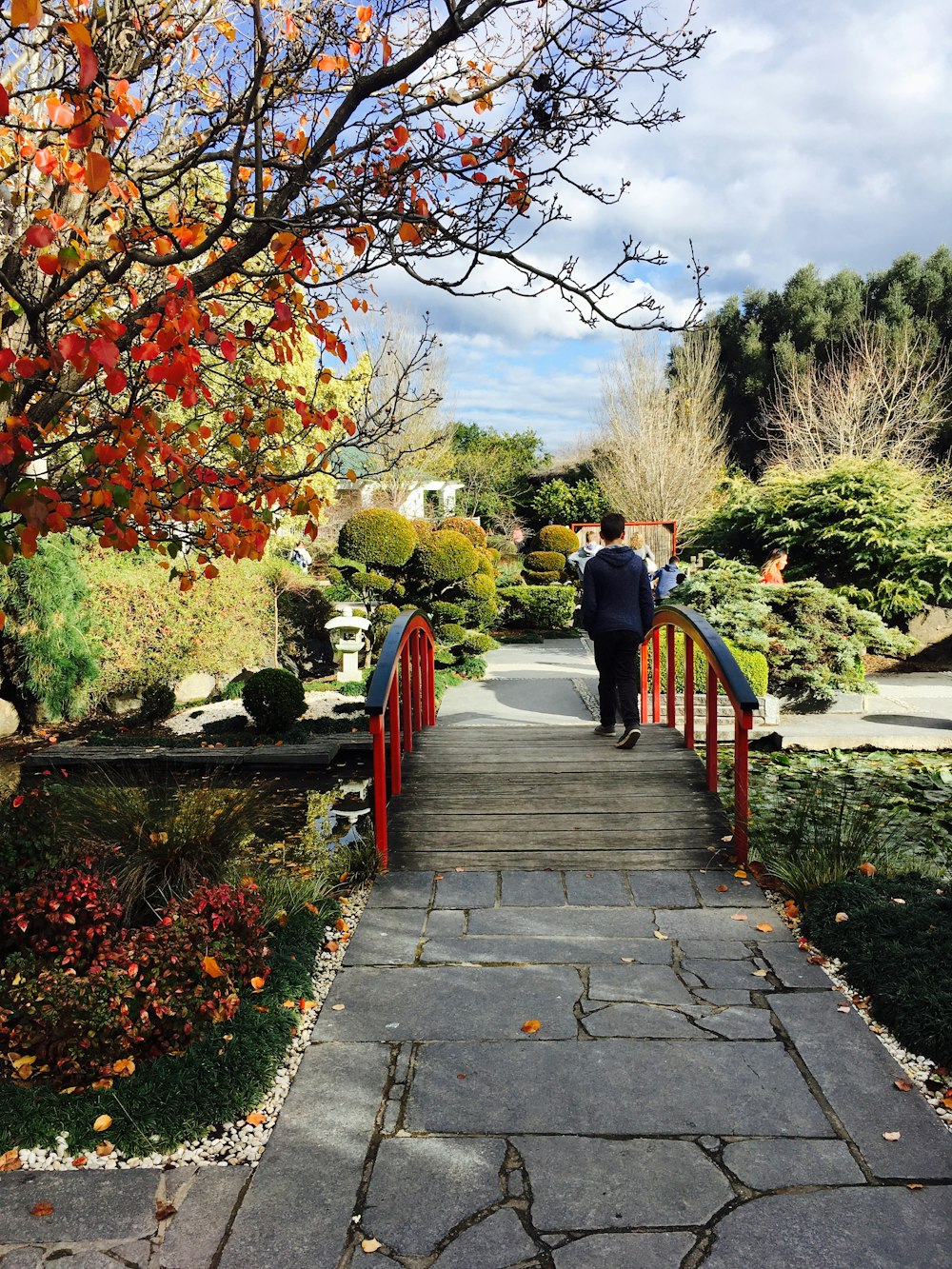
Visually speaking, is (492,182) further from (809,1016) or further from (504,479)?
(504,479)

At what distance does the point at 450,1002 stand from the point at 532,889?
52.6 inches

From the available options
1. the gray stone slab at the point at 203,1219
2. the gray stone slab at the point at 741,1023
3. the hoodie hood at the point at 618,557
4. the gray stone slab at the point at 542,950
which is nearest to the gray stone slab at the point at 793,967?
the gray stone slab at the point at 741,1023

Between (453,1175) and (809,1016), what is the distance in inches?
64.6

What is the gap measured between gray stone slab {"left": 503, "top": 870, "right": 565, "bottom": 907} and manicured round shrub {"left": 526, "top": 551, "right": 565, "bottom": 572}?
72.2 feet

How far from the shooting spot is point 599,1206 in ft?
8.33

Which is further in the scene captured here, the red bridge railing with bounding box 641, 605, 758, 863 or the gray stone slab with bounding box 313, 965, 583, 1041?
the red bridge railing with bounding box 641, 605, 758, 863

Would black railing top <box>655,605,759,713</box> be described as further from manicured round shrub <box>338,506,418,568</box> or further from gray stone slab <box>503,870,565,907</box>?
manicured round shrub <box>338,506,418,568</box>

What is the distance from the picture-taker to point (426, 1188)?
2.63 meters

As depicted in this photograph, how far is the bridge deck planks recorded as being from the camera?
5.48m

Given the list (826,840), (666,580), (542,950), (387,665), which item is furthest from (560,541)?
(542,950)

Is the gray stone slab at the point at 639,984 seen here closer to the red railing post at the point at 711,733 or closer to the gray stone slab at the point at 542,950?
the gray stone slab at the point at 542,950

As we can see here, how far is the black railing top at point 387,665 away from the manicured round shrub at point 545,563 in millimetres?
20221

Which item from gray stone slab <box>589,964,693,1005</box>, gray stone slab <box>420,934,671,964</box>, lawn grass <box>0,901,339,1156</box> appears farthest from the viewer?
gray stone slab <box>420,934,671,964</box>

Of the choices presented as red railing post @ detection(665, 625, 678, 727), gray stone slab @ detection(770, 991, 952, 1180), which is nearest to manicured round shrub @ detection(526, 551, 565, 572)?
red railing post @ detection(665, 625, 678, 727)
